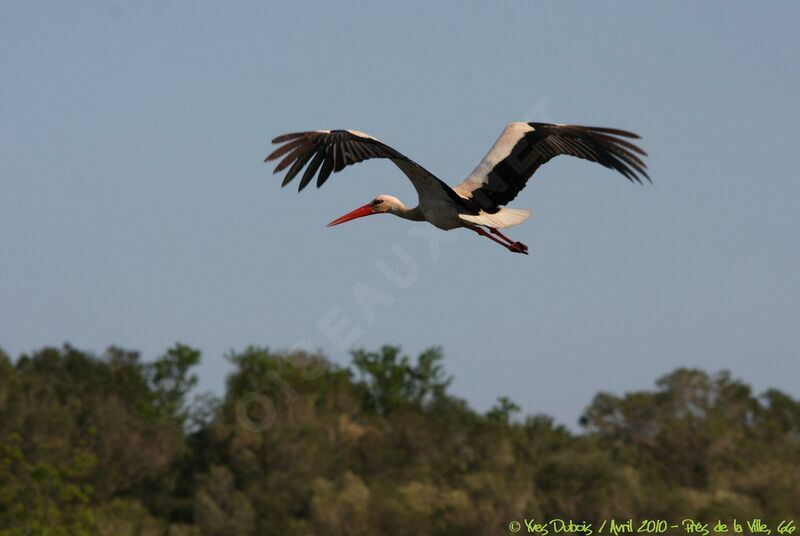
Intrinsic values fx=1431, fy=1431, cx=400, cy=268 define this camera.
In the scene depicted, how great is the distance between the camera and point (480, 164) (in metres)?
12.7

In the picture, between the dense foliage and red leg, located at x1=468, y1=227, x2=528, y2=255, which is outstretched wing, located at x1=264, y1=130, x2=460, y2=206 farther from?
the dense foliage

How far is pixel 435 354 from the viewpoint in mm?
62250

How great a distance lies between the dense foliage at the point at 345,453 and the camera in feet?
144

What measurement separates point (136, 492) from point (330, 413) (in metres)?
8.34

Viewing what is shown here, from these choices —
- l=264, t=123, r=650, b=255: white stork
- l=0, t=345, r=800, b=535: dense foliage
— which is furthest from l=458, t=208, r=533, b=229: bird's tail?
l=0, t=345, r=800, b=535: dense foliage

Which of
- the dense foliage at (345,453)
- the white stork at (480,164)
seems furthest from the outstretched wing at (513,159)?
the dense foliage at (345,453)

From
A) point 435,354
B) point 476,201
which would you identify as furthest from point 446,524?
point 476,201

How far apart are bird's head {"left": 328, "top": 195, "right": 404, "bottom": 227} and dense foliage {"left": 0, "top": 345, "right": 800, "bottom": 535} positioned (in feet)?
98.6

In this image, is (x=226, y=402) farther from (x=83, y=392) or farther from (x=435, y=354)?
(x=435, y=354)

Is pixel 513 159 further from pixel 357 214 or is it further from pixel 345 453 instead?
pixel 345 453

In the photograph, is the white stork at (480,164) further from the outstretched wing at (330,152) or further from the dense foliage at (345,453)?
the dense foliage at (345,453)

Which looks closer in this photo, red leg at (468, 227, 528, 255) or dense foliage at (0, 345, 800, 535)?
red leg at (468, 227, 528, 255)

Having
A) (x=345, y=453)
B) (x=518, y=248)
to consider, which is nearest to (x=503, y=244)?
(x=518, y=248)

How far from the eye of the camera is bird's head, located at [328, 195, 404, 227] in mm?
13148
